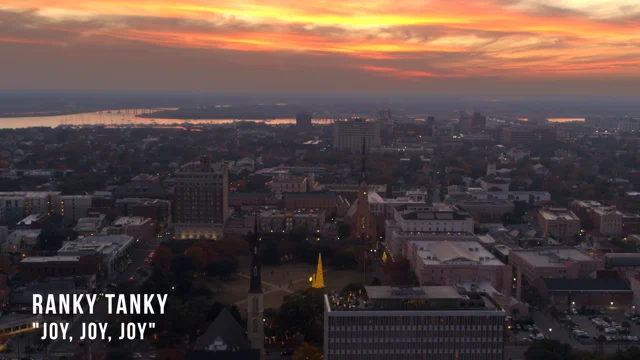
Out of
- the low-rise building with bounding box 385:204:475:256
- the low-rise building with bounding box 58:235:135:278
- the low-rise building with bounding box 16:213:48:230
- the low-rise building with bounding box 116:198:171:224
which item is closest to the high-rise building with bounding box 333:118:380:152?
the low-rise building with bounding box 116:198:171:224

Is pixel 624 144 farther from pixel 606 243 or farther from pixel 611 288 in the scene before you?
pixel 611 288

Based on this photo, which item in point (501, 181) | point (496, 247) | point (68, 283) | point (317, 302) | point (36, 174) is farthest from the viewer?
point (36, 174)

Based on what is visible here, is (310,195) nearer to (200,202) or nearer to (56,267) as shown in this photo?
(200,202)

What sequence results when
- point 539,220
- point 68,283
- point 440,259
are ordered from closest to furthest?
point 68,283, point 440,259, point 539,220

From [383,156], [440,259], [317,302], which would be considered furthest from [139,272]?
[383,156]

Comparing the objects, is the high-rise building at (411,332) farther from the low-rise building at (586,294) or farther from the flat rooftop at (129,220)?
the flat rooftop at (129,220)

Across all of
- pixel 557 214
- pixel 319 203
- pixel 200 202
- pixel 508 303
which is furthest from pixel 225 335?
pixel 557 214

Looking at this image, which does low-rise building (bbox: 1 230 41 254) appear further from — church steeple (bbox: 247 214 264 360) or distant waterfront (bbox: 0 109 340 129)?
distant waterfront (bbox: 0 109 340 129)
